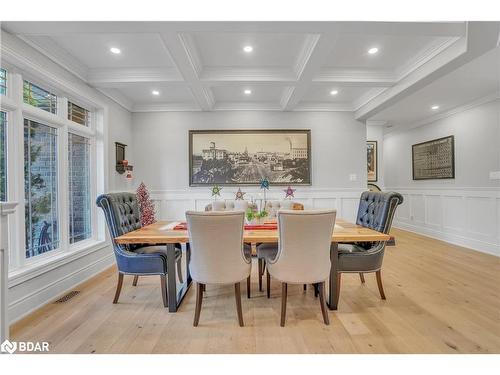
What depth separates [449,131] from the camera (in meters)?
4.71

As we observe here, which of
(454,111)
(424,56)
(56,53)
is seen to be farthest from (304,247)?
(454,111)

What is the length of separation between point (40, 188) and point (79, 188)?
2.21 ft

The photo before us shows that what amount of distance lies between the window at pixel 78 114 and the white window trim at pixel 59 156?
0.20 ft

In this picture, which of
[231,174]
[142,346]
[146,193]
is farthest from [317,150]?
[142,346]

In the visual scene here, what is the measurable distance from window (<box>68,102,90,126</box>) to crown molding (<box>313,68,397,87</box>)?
120 inches

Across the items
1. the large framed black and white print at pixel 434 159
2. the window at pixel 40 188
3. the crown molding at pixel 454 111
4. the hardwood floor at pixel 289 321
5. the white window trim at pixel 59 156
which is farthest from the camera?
the large framed black and white print at pixel 434 159

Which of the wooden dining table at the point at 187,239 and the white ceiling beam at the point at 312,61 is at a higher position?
the white ceiling beam at the point at 312,61

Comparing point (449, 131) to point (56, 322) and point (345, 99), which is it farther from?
point (56, 322)

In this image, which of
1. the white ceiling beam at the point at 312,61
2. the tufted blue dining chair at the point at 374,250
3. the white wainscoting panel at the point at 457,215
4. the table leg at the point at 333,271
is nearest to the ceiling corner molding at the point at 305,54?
the white ceiling beam at the point at 312,61

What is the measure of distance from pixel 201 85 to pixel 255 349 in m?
3.01

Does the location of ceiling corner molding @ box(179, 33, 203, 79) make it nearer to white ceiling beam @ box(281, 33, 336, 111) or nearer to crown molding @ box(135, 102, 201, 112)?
white ceiling beam @ box(281, 33, 336, 111)

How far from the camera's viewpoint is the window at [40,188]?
243 centimetres

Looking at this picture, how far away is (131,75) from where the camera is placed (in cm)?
315

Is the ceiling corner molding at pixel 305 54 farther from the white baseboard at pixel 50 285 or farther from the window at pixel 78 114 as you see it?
the white baseboard at pixel 50 285
